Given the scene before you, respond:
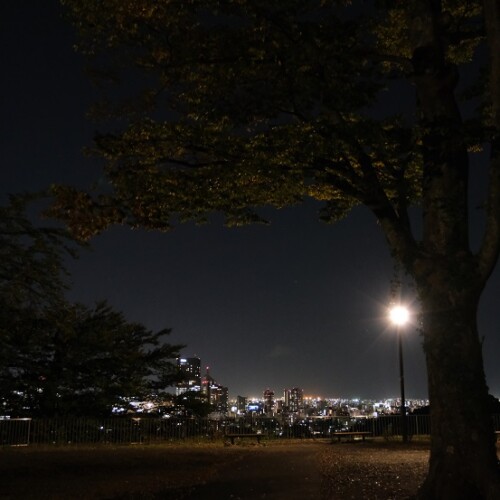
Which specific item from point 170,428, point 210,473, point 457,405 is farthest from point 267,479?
point 170,428

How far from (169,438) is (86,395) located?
4.47 m

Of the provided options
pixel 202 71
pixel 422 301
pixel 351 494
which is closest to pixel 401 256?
A: pixel 422 301

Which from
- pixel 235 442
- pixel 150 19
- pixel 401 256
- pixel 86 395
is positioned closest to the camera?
pixel 401 256

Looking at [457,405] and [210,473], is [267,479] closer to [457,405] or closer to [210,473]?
[210,473]

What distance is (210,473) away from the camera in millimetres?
14859

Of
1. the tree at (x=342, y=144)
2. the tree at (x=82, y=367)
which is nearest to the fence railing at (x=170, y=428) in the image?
the tree at (x=82, y=367)

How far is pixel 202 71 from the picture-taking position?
13.1 meters

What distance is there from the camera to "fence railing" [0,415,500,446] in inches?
975

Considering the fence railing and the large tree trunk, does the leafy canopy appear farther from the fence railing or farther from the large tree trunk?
the fence railing

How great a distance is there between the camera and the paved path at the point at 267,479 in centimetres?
1141

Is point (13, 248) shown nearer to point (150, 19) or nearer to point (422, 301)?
point (150, 19)

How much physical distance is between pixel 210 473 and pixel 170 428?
12667mm

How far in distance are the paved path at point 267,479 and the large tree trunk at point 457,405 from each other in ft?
8.22

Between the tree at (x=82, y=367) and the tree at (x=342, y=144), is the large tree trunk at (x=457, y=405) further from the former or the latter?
the tree at (x=82, y=367)
